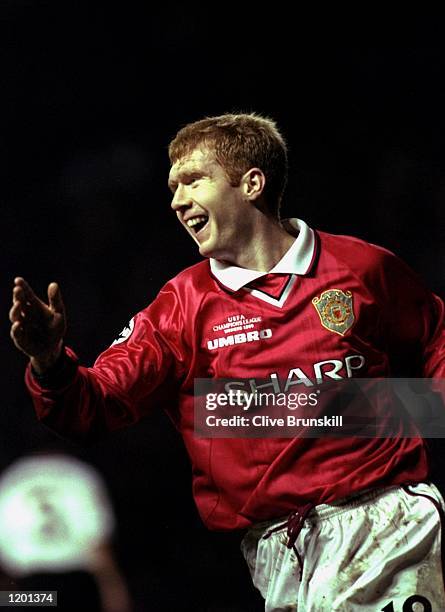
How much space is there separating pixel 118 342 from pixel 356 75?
83 cm

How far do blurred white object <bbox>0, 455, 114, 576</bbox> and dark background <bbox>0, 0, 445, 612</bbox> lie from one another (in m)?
0.03

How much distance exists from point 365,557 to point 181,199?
69 cm

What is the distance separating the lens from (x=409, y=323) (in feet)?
6.00

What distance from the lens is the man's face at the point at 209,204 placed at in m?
1.81

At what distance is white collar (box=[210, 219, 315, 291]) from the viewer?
5.92 feet

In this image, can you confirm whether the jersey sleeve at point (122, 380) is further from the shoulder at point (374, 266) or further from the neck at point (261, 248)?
the shoulder at point (374, 266)

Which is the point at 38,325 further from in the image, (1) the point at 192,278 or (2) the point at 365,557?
(2) the point at 365,557

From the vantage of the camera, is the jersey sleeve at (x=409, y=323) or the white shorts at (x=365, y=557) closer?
the white shorts at (x=365, y=557)

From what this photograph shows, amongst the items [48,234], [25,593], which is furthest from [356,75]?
[25,593]

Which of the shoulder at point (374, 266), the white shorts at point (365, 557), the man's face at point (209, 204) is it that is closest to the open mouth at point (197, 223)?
the man's face at point (209, 204)

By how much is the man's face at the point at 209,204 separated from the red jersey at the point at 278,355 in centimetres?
5

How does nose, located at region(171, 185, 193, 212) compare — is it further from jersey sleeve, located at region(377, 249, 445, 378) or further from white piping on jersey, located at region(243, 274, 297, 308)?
jersey sleeve, located at region(377, 249, 445, 378)

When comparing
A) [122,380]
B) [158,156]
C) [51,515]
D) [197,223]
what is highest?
[158,156]

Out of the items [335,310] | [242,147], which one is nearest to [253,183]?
[242,147]
